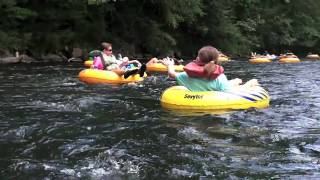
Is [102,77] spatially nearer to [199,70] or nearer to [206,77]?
[206,77]

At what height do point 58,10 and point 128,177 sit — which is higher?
point 58,10

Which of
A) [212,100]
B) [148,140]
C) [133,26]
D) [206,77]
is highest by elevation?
[133,26]

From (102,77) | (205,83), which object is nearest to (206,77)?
(205,83)

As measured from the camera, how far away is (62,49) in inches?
961

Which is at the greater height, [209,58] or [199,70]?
[209,58]

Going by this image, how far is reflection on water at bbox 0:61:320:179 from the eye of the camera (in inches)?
178

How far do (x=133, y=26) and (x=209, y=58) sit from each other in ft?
66.8

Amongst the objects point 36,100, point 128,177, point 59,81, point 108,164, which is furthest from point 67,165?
point 59,81

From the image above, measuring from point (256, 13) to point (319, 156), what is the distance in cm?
3608

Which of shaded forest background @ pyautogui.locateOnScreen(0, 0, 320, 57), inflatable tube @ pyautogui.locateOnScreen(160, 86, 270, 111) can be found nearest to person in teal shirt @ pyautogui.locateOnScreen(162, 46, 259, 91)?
inflatable tube @ pyautogui.locateOnScreen(160, 86, 270, 111)

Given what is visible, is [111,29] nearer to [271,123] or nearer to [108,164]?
[271,123]

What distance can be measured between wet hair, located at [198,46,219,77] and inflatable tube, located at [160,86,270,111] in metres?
0.38

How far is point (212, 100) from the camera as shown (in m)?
7.66

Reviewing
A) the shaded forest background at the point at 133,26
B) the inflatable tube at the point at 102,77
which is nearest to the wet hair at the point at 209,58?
the inflatable tube at the point at 102,77
